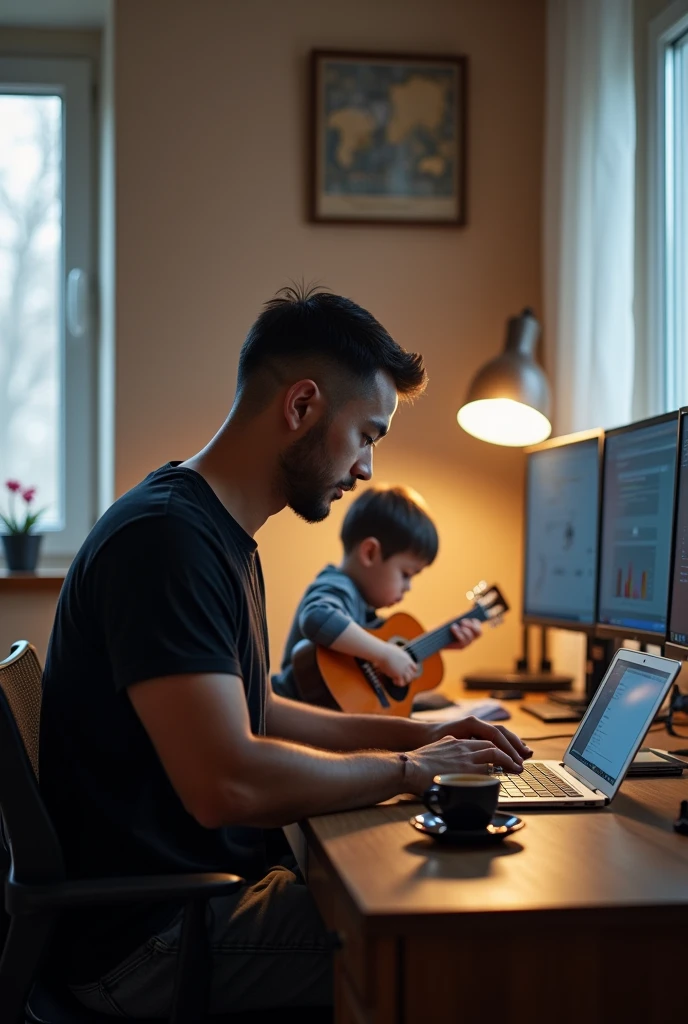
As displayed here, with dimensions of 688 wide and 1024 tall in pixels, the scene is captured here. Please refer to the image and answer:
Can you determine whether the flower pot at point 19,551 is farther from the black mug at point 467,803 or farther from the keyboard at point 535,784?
the black mug at point 467,803

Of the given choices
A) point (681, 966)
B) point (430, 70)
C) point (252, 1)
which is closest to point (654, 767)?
point (681, 966)

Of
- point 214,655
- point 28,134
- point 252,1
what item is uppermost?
point 252,1

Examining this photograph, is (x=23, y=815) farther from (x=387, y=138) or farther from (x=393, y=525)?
(x=387, y=138)

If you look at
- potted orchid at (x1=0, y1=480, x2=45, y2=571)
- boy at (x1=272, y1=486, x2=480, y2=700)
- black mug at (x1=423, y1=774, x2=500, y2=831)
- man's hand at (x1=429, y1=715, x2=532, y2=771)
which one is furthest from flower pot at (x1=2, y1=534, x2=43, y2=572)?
black mug at (x1=423, y1=774, x2=500, y2=831)

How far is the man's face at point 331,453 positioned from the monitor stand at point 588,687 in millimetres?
821

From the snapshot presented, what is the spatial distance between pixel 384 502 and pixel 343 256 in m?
0.83

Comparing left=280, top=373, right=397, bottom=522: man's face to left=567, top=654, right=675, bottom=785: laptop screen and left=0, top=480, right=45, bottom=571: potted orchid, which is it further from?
left=0, top=480, right=45, bottom=571: potted orchid

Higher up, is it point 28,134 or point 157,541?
point 28,134

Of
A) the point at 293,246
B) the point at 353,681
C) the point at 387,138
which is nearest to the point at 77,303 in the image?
the point at 293,246

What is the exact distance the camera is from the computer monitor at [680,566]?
1.63 m

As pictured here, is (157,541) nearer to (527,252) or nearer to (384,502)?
(384,502)

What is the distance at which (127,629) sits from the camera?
1173 mm

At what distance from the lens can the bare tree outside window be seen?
3.19m

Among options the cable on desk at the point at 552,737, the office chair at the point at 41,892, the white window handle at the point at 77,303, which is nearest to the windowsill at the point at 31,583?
the white window handle at the point at 77,303
